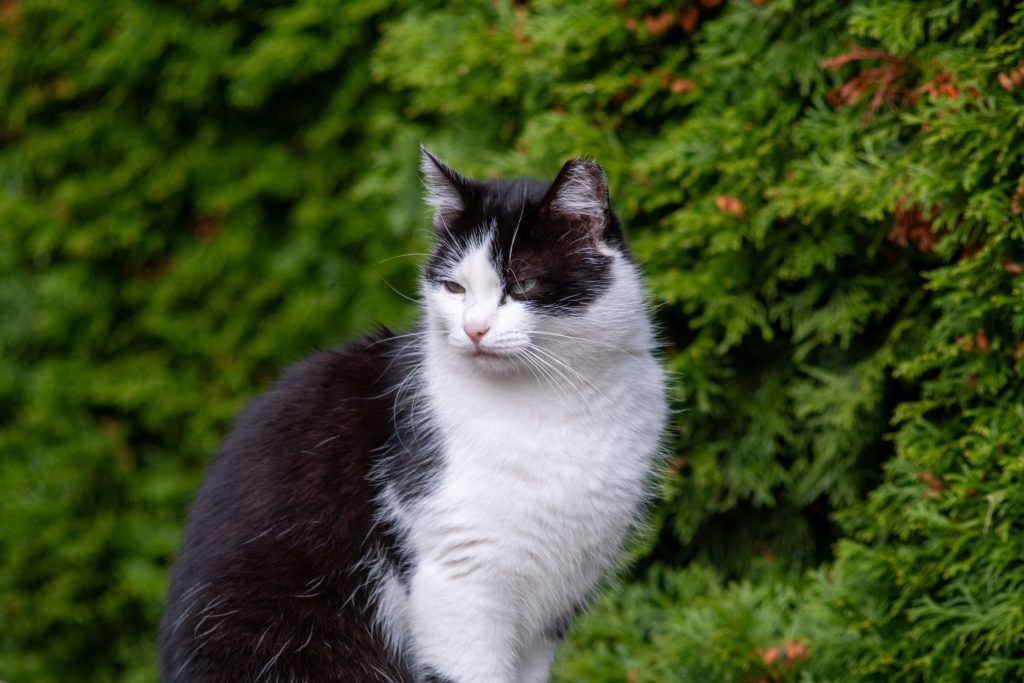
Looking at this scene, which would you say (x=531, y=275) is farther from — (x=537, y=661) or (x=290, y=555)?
(x=537, y=661)

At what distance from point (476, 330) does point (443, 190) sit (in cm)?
39

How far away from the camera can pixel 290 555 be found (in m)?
2.33

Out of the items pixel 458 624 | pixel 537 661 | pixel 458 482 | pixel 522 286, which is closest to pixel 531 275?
pixel 522 286

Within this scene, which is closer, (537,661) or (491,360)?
(491,360)

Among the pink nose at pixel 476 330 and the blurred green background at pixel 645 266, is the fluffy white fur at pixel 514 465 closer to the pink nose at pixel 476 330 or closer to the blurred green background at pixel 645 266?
the pink nose at pixel 476 330

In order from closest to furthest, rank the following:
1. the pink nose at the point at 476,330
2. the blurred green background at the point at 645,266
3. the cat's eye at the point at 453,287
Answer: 1. the pink nose at the point at 476,330
2. the cat's eye at the point at 453,287
3. the blurred green background at the point at 645,266

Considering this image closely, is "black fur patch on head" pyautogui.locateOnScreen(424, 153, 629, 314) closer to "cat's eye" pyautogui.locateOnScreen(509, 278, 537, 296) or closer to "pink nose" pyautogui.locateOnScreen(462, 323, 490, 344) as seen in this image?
"cat's eye" pyautogui.locateOnScreen(509, 278, 537, 296)

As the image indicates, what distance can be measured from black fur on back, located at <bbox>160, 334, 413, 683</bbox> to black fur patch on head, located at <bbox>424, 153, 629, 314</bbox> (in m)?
0.41

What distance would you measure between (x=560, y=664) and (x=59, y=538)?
191cm

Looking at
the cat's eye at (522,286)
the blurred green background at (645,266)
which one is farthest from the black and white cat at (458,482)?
the blurred green background at (645,266)

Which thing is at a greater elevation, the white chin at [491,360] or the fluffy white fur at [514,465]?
the white chin at [491,360]

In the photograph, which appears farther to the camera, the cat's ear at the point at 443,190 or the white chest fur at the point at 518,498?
the cat's ear at the point at 443,190

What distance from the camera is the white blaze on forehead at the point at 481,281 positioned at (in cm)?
226

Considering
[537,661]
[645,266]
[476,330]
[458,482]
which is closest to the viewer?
[476,330]
